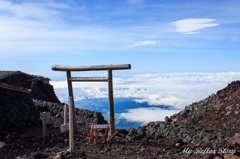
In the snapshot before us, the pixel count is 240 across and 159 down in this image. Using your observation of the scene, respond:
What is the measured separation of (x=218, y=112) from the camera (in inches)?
636

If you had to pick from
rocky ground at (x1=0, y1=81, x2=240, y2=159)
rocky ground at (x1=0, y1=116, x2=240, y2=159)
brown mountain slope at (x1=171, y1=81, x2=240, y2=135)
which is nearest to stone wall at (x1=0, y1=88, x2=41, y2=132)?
rocky ground at (x1=0, y1=81, x2=240, y2=159)

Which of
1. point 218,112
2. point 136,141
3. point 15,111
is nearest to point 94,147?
point 136,141

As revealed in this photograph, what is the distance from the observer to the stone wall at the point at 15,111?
1234cm

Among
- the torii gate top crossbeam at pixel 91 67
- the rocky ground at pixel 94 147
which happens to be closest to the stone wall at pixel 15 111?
the rocky ground at pixel 94 147

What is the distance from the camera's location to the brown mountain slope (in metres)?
14.9

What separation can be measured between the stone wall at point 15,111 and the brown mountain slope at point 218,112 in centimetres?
1018

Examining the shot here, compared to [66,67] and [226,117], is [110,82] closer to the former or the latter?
[66,67]

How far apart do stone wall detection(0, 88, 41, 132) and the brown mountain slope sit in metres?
10.2

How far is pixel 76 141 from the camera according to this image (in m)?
10.5

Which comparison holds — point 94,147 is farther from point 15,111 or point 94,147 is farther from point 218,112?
point 218,112

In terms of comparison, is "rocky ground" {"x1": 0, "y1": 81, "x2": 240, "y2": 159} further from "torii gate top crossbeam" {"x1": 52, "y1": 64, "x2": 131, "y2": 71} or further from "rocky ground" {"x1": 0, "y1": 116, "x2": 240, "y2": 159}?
"torii gate top crossbeam" {"x1": 52, "y1": 64, "x2": 131, "y2": 71}

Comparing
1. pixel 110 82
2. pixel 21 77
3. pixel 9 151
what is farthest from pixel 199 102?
pixel 21 77

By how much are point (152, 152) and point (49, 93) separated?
20173 millimetres

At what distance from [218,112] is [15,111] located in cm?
1278
